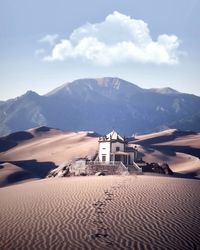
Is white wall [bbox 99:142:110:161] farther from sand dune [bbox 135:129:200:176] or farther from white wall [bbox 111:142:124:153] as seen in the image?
sand dune [bbox 135:129:200:176]

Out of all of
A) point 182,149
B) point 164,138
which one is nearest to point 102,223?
point 182,149

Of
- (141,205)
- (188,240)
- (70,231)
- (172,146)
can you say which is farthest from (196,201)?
(172,146)

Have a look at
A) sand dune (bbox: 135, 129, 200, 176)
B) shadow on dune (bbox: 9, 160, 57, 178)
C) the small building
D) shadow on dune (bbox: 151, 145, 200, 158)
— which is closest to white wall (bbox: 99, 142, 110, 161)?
the small building

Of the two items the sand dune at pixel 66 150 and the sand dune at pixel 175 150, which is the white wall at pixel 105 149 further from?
the sand dune at pixel 175 150

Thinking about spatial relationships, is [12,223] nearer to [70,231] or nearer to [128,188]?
Answer: [70,231]

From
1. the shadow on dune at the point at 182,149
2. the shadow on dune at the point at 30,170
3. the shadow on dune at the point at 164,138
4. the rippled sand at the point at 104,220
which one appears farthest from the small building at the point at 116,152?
the shadow on dune at the point at 164,138
